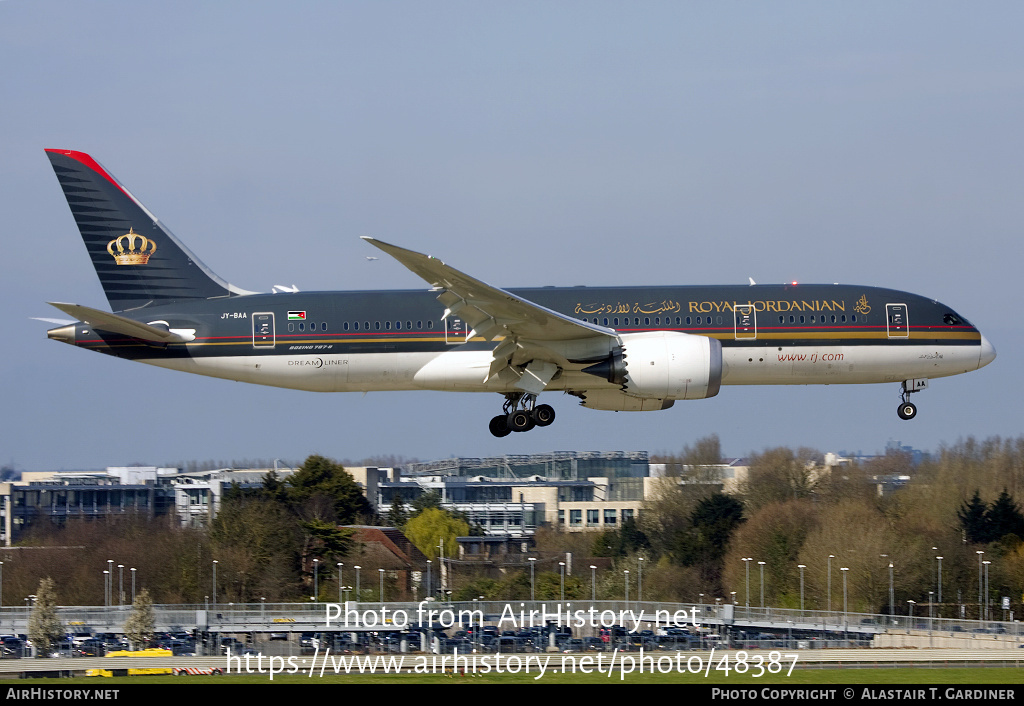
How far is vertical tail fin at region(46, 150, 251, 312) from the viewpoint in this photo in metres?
40.4

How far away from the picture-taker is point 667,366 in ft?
121

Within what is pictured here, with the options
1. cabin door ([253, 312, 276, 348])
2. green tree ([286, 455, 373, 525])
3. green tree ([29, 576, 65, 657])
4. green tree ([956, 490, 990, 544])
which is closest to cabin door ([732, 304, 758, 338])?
cabin door ([253, 312, 276, 348])

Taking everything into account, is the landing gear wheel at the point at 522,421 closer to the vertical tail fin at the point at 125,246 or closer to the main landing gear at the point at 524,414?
the main landing gear at the point at 524,414

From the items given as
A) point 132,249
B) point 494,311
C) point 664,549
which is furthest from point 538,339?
point 664,549

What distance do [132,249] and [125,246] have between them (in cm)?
27

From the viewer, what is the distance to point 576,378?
126 feet

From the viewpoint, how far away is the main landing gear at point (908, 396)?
4094cm

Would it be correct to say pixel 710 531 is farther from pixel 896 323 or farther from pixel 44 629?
pixel 44 629

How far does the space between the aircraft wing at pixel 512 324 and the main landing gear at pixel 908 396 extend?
1059cm

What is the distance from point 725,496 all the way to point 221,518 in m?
33.9

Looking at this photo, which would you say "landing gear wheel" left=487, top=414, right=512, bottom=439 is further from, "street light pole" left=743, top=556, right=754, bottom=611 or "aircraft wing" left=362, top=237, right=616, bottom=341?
"street light pole" left=743, top=556, right=754, bottom=611

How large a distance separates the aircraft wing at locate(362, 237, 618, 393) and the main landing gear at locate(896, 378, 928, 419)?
10.6 metres
